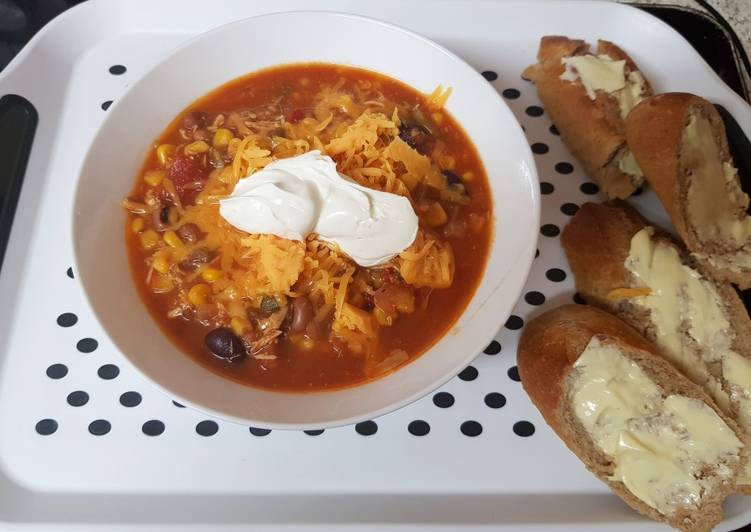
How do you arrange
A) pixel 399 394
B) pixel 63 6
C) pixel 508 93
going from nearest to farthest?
pixel 399 394
pixel 508 93
pixel 63 6

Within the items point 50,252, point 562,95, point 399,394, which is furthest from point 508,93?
point 50,252

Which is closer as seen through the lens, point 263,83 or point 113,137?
point 113,137

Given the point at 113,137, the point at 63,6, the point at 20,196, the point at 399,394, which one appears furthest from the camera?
the point at 63,6

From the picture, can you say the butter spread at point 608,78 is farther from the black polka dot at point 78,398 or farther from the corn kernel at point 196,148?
the black polka dot at point 78,398

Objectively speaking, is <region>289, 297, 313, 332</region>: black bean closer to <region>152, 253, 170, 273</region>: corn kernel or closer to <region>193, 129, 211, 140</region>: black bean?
<region>152, 253, 170, 273</region>: corn kernel

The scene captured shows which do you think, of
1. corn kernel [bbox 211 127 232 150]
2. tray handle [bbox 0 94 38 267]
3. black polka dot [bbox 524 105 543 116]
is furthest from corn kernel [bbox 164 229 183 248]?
black polka dot [bbox 524 105 543 116]

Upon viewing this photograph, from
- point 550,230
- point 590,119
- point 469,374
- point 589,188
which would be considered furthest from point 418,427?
point 590,119

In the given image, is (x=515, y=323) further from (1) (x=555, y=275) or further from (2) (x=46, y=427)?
(2) (x=46, y=427)

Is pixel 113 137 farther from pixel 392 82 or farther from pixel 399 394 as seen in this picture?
pixel 399 394
